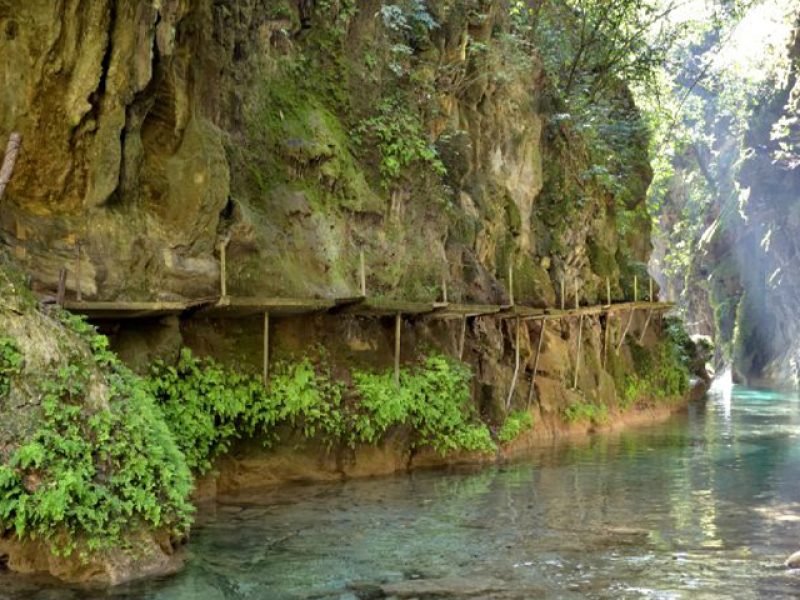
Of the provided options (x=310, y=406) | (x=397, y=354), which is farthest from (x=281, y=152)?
(x=310, y=406)

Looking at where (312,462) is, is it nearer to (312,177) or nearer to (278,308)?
(278,308)

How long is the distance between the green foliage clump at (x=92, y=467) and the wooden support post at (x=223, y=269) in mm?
2624

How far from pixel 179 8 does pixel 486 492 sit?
803 centimetres

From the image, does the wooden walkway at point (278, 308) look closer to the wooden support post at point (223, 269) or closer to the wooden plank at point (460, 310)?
the wooden plank at point (460, 310)

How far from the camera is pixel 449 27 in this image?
18.8 meters

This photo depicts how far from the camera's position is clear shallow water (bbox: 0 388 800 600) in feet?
26.2

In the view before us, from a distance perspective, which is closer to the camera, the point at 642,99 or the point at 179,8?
the point at 179,8

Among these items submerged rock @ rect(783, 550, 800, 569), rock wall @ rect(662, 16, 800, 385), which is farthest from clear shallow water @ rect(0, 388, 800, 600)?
rock wall @ rect(662, 16, 800, 385)

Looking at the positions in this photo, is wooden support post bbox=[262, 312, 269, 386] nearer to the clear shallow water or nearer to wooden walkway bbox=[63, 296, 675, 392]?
wooden walkway bbox=[63, 296, 675, 392]

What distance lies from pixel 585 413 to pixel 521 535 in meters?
11.5

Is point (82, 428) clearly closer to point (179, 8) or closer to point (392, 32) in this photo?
point (179, 8)

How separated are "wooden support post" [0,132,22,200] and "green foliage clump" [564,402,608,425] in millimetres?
14716

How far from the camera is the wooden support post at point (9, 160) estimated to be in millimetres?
8859

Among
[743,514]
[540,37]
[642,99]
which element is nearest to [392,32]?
[540,37]
